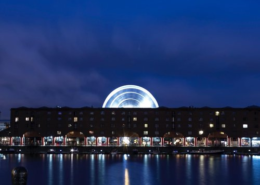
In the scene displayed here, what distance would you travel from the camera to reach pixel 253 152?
138m

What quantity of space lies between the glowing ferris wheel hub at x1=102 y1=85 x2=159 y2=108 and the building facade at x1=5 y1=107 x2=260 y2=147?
17.6 ft

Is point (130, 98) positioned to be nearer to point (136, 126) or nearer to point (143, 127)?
point (136, 126)

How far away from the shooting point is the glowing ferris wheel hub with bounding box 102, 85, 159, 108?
150625 mm

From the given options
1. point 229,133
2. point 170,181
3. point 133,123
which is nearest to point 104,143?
point 133,123

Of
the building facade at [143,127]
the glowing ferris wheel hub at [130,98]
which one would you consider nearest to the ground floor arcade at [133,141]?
the building facade at [143,127]

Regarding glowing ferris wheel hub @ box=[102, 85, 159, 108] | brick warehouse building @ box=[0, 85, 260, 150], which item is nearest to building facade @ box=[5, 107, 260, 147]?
brick warehouse building @ box=[0, 85, 260, 150]

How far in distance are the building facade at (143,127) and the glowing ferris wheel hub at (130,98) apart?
5.36m

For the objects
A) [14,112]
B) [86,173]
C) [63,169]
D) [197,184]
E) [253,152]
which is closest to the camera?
[197,184]

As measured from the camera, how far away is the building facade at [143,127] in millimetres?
142750

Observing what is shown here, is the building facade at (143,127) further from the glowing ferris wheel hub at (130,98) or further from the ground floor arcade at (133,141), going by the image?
the glowing ferris wheel hub at (130,98)

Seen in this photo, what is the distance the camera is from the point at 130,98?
152 m

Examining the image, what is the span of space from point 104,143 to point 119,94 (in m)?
19.7

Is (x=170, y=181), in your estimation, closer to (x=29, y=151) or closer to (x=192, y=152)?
(x=192, y=152)

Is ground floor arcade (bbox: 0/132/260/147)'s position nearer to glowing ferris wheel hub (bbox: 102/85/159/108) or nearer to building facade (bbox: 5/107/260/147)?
building facade (bbox: 5/107/260/147)
